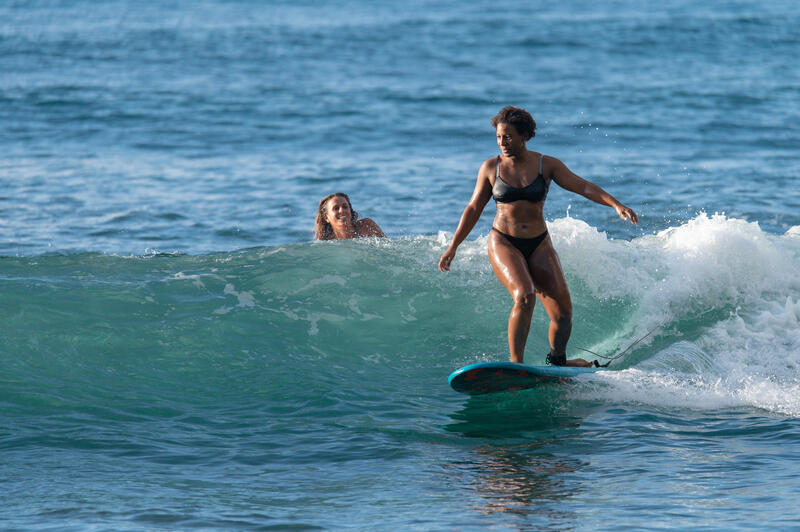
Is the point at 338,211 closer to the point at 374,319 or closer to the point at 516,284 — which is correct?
the point at 374,319

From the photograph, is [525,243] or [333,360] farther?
[333,360]

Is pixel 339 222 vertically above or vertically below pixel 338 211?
below

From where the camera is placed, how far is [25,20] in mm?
35312

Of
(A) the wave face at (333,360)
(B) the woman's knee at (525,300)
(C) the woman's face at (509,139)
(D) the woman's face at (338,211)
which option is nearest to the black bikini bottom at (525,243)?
(B) the woman's knee at (525,300)

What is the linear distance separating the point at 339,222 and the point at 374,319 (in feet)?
6.59

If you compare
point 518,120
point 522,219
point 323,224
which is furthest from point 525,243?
point 323,224

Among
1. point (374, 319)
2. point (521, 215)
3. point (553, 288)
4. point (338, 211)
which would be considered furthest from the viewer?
point (338, 211)

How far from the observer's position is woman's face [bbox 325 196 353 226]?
11836 millimetres

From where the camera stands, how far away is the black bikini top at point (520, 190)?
754 centimetres

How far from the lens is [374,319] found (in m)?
10.3

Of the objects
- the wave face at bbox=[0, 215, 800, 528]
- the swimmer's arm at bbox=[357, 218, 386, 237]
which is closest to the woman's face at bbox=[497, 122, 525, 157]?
the wave face at bbox=[0, 215, 800, 528]

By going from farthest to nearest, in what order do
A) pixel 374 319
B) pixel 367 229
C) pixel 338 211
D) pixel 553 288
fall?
pixel 367 229 → pixel 338 211 → pixel 374 319 → pixel 553 288

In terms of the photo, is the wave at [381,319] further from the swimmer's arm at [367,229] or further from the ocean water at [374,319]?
the swimmer's arm at [367,229]

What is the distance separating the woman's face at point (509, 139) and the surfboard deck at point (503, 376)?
1.69 m
